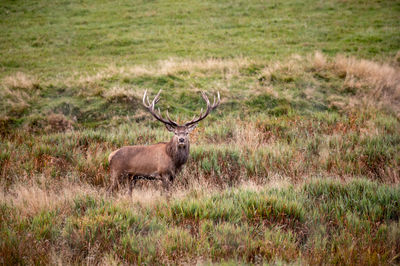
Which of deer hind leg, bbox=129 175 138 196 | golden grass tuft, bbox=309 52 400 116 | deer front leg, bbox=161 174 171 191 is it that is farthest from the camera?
golden grass tuft, bbox=309 52 400 116

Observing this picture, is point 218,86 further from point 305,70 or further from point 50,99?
point 50,99

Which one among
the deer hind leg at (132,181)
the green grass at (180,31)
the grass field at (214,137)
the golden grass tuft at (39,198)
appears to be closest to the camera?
the grass field at (214,137)

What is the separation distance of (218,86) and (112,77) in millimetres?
4591

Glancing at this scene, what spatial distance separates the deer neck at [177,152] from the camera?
22.5ft

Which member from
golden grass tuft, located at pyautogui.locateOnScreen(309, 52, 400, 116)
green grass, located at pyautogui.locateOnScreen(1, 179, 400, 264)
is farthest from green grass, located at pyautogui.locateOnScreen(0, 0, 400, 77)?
green grass, located at pyautogui.locateOnScreen(1, 179, 400, 264)

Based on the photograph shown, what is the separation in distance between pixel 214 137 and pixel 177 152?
2963 millimetres

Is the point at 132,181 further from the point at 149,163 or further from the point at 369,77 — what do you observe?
the point at 369,77

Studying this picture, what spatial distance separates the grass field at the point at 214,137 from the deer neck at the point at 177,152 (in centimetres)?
59

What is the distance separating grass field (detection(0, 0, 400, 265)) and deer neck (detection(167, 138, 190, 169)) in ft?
1.93

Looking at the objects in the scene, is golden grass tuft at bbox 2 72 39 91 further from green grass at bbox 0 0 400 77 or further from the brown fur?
the brown fur

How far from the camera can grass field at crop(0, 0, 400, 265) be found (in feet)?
14.4

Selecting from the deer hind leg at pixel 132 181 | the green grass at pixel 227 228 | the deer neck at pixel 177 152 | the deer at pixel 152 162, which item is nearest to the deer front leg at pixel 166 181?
the deer at pixel 152 162

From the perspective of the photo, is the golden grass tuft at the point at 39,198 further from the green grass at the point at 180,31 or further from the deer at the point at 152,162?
the green grass at the point at 180,31

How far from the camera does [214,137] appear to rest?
31.7 ft
